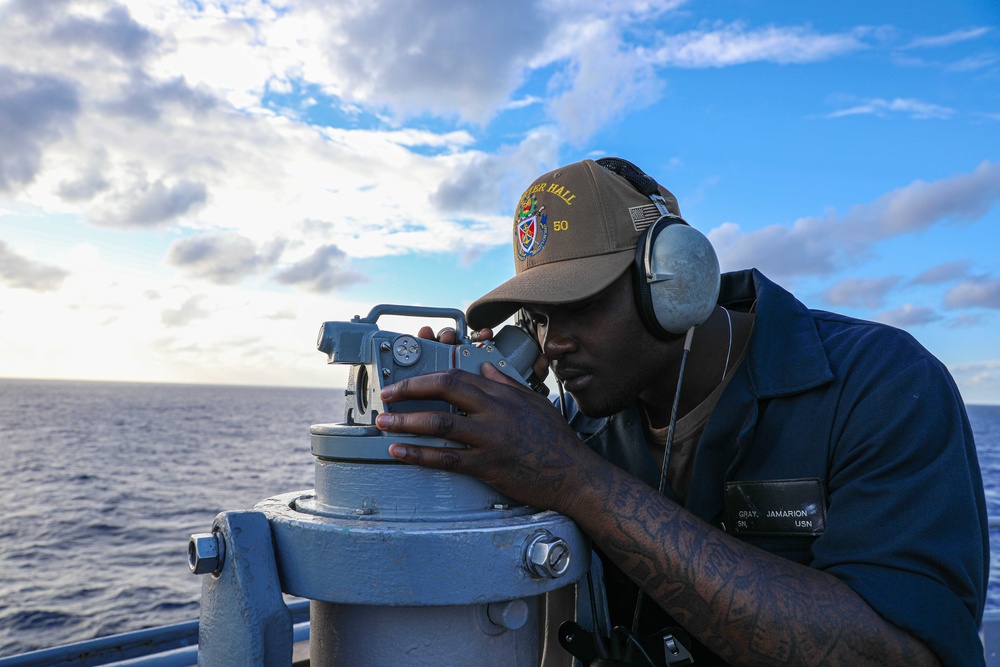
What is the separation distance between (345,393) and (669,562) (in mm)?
776

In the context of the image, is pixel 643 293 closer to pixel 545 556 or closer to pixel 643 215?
pixel 643 215

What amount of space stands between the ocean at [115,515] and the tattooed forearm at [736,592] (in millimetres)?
1367

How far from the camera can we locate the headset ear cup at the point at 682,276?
1857 mm

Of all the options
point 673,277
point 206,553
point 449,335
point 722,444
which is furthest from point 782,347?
point 206,553

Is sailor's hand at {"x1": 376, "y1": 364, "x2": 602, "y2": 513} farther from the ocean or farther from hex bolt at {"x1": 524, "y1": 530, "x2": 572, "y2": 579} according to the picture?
the ocean

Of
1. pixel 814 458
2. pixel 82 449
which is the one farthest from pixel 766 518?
pixel 82 449

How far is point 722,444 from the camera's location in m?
2.03

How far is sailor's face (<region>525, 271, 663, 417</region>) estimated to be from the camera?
1986 millimetres

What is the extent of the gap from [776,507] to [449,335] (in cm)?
95

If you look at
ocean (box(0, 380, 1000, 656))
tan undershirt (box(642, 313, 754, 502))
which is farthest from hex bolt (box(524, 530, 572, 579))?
ocean (box(0, 380, 1000, 656))

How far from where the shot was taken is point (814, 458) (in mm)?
1847

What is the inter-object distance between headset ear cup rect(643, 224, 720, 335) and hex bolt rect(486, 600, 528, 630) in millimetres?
833

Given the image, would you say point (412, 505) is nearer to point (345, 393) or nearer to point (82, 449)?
point (345, 393)

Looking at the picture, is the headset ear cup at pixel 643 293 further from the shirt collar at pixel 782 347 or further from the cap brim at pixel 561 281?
the shirt collar at pixel 782 347
